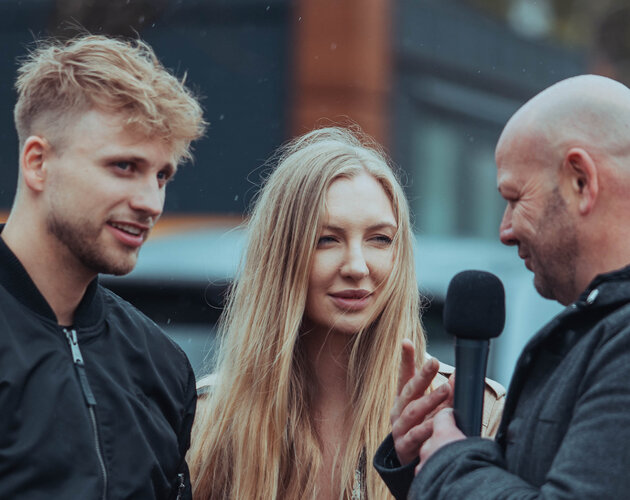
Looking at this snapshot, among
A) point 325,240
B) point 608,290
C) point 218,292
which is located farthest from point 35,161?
point 218,292

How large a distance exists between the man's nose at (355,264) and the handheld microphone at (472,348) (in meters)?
1.01

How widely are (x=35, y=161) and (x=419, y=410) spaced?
4.10 ft

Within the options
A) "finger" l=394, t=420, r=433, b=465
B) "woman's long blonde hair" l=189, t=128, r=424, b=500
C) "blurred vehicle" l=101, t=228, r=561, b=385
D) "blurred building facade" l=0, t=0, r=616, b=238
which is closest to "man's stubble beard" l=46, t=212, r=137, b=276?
"woman's long blonde hair" l=189, t=128, r=424, b=500

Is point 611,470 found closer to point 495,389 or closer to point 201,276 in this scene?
point 495,389

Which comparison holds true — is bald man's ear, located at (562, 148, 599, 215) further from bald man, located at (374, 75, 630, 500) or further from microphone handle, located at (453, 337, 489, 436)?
microphone handle, located at (453, 337, 489, 436)

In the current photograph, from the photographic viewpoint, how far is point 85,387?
10.6 feet

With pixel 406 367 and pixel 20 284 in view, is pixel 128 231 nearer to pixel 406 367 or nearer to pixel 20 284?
pixel 20 284

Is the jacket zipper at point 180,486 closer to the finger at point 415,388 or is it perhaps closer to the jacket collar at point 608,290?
the finger at point 415,388

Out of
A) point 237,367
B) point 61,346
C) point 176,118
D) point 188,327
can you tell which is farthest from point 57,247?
point 188,327

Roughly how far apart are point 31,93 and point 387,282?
1280mm

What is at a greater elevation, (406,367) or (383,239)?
(383,239)

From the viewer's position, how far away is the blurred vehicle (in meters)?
5.90

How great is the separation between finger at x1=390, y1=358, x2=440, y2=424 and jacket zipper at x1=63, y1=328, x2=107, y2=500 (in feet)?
2.54

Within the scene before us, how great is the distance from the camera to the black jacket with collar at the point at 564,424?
2.36m
